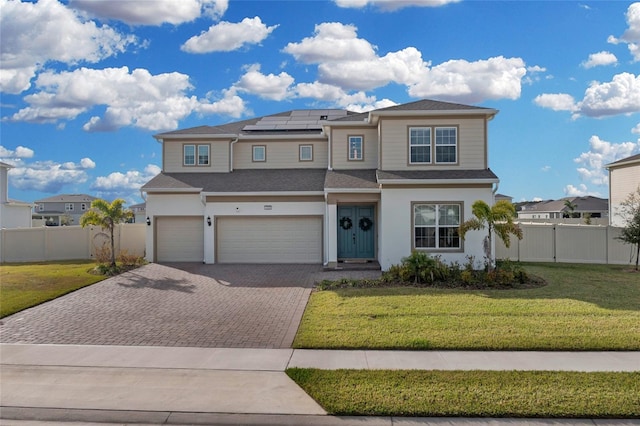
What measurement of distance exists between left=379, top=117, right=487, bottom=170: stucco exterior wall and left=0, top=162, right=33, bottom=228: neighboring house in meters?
27.5

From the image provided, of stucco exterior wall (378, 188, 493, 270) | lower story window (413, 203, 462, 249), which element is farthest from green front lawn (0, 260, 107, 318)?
lower story window (413, 203, 462, 249)

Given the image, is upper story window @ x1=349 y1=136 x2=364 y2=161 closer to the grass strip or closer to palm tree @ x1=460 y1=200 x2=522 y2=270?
palm tree @ x1=460 y1=200 x2=522 y2=270

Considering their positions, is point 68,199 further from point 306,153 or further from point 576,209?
point 576,209

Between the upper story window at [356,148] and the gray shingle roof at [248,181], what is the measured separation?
5.69 feet

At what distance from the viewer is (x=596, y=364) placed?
714 centimetres

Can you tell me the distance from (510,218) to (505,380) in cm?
840

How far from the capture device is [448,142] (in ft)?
56.9

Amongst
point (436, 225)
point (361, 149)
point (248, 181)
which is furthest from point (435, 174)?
point (248, 181)

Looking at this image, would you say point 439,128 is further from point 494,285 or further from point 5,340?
point 5,340

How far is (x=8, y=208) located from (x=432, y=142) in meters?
30.2

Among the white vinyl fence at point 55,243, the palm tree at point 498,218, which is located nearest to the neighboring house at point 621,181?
the palm tree at point 498,218

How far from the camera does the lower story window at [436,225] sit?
53.9 feet

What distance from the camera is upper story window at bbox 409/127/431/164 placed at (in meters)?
17.4

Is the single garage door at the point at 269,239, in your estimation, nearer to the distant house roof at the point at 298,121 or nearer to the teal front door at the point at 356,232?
the teal front door at the point at 356,232
